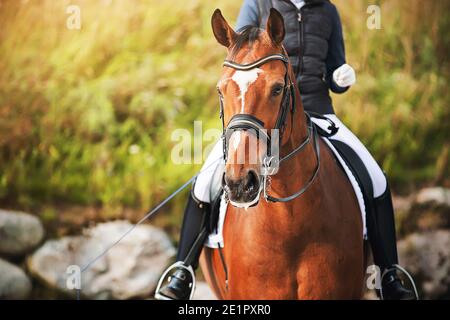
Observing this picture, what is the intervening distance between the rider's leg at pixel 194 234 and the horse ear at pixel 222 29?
2.67 feet

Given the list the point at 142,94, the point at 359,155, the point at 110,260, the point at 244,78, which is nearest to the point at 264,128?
the point at 244,78

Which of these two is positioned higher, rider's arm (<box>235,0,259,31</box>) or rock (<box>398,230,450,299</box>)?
rider's arm (<box>235,0,259,31</box>)

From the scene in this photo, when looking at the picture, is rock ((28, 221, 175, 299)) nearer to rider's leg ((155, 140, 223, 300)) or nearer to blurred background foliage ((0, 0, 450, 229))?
blurred background foliage ((0, 0, 450, 229))

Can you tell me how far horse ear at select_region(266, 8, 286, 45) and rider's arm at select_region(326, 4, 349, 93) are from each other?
0.94 m

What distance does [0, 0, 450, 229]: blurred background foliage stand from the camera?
18.1ft

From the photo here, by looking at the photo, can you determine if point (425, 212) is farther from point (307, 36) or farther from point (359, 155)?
point (307, 36)

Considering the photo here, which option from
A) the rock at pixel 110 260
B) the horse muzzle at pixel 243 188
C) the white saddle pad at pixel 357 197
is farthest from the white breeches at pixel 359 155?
the rock at pixel 110 260

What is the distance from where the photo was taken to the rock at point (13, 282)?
5371 mm

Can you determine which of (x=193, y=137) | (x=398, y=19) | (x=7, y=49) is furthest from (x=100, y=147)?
(x=398, y=19)

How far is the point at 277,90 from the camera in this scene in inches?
101

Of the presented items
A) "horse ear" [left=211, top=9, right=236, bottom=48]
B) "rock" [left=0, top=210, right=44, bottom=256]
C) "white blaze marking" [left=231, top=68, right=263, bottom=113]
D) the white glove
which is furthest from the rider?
"rock" [left=0, top=210, right=44, bottom=256]

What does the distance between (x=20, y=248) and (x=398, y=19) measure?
3951 millimetres

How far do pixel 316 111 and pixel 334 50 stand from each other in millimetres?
373

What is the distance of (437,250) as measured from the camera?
569cm
